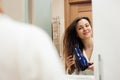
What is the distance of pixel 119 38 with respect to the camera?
1.68 meters

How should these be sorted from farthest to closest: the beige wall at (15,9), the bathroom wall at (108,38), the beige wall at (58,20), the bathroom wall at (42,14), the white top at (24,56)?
the beige wall at (58,20), the bathroom wall at (42,14), the beige wall at (15,9), the bathroom wall at (108,38), the white top at (24,56)

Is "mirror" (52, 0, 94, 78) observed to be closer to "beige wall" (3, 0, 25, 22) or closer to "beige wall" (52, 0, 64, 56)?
"beige wall" (52, 0, 64, 56)

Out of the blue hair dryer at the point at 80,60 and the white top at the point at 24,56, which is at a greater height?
the white top at the point at 24,56

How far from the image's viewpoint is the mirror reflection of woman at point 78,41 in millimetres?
1900

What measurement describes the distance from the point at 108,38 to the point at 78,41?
0.30 meters

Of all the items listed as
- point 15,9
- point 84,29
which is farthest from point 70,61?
point 15,9

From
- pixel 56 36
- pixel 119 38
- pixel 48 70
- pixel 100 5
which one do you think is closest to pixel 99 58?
pixel 119 38

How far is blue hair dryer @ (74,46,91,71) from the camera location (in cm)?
192

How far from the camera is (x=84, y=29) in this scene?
194 centimetres

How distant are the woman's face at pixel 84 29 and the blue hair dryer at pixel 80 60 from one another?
11cm

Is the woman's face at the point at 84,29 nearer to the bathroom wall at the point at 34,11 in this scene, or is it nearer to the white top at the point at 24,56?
the bathroom wall at the point at 34,11

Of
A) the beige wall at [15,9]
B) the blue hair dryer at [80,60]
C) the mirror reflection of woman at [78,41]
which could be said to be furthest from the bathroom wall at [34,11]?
the blue hair dryer at [80,60]

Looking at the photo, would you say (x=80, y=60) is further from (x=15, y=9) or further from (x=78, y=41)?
(x=15, y=9)

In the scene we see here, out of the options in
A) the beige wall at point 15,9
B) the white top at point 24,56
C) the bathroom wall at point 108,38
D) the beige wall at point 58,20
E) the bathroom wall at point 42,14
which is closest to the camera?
the white top at point 24,56
